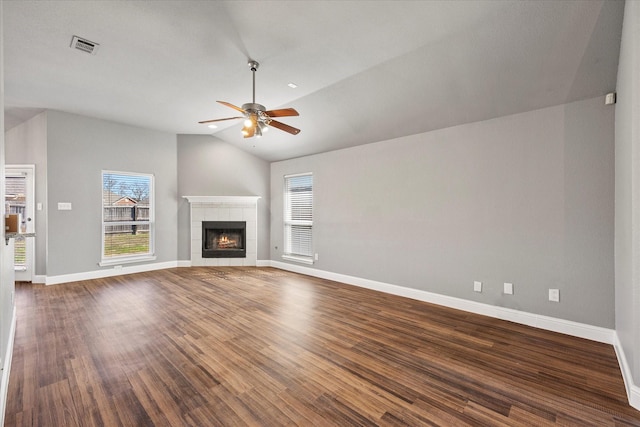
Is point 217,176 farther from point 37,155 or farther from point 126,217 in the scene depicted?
point 37,155

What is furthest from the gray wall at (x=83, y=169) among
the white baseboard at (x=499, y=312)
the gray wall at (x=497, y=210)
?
the white baseboard at (x=499, y=312)

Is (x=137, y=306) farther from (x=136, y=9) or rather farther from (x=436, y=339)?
(x=436, y=339)

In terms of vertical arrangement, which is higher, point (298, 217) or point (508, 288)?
point (298, 217)

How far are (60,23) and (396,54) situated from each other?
10.8 ft

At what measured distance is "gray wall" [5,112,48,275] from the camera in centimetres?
498

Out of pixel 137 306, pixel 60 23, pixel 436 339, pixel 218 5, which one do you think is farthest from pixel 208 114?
pixel 436 339

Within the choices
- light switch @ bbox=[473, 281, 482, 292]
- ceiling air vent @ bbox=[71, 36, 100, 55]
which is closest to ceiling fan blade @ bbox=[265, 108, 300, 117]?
ceiling air vent @ bbox=[71, 36, 100, 55]

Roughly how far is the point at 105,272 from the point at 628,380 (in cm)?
734

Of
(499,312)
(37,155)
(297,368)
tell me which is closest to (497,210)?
(499,312)

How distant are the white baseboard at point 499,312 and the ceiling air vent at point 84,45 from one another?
15.4 feet

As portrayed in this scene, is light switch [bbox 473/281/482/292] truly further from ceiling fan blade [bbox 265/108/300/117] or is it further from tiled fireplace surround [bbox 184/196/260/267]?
tiled fireplace surround [bbox 184/196/260/267]

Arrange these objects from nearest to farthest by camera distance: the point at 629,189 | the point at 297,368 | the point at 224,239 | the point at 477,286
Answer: the point at 629,189
the point at 297,368
the point at 477,286
the point at 224,239

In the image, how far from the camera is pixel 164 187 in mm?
6332

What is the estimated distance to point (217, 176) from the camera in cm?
669
